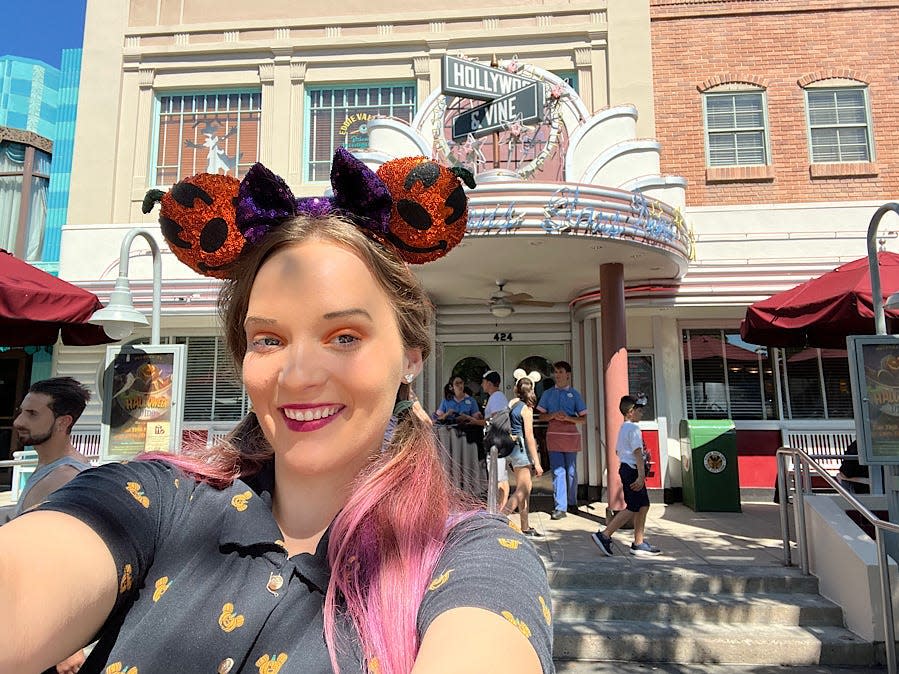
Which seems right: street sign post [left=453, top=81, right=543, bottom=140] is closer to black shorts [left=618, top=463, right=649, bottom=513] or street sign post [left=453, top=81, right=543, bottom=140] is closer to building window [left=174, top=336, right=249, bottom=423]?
black shorts [left=618, top=463, right=649, bottom=513]

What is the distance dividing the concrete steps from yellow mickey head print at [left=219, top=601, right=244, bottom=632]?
4065 mm

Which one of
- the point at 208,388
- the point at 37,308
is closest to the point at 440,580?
the point at 37,308

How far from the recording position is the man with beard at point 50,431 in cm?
322

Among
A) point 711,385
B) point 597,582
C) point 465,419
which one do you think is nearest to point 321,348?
point 597,582

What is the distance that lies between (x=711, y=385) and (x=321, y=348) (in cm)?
939

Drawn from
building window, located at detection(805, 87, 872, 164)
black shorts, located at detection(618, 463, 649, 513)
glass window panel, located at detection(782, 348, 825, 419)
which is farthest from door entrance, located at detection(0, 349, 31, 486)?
building window, located at detection(805, 87, 872, 164)

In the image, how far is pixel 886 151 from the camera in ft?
30.8

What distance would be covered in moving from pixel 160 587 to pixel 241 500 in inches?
8.5

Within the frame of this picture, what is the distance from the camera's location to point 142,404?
4.17 meters

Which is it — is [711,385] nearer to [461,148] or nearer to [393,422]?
[461,148]

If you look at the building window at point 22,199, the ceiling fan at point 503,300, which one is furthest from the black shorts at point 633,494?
the building window at point 22,199

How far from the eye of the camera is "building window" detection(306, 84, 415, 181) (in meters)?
10.4

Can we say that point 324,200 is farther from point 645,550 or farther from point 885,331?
point 645,550

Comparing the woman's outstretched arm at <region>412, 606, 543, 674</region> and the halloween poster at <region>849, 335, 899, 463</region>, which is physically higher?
the halloween poster at <region>849, 335, 899, 463</region>
